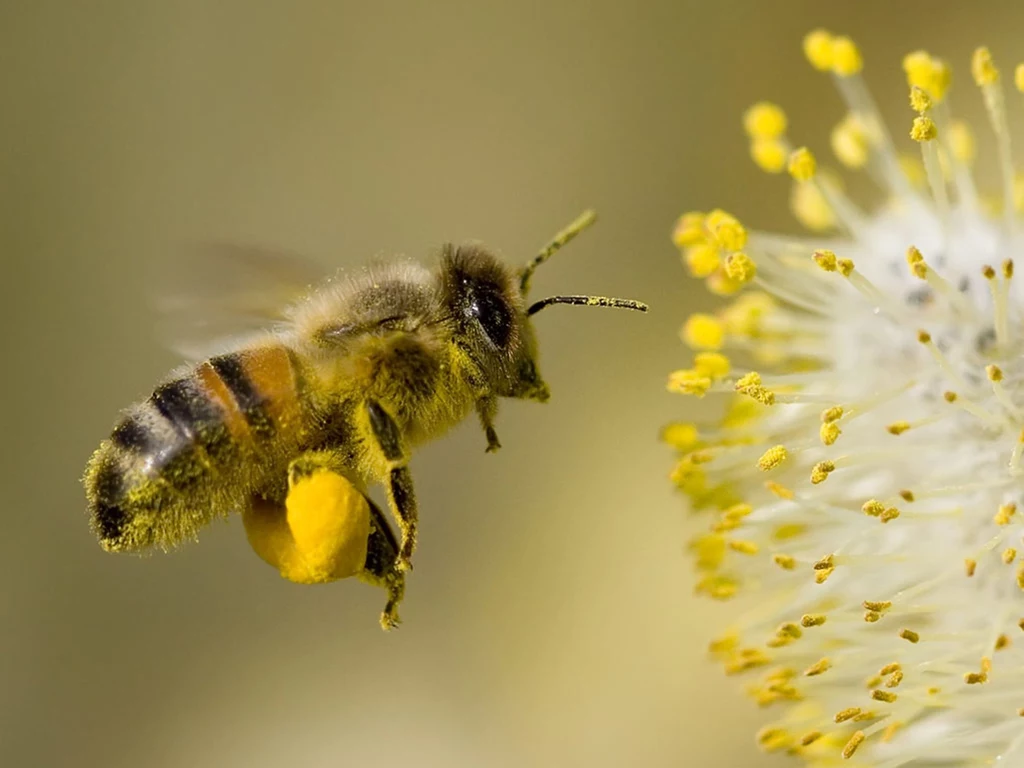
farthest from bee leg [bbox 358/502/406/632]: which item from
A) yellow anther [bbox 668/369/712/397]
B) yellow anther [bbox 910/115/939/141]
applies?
yellow anther [bbox 910/115/939/141]

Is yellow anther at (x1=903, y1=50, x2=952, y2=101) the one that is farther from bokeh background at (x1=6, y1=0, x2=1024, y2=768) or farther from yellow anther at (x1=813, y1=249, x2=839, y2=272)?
bokeh background at (x1=6, y1=0, x2=1024, y2=768)

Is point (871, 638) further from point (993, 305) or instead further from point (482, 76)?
point (482, 76)

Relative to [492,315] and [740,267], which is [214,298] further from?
[740,267]

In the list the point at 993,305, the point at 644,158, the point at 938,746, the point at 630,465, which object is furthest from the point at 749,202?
the point at 938,746

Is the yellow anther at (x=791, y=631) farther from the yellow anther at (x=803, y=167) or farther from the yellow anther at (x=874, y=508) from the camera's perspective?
the yellow anther at (x=803, y=167)

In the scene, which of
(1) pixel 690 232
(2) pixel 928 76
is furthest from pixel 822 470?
(2) pixel 928 76

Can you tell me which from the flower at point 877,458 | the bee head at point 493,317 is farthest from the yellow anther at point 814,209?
the bee head at point 493,317
